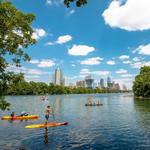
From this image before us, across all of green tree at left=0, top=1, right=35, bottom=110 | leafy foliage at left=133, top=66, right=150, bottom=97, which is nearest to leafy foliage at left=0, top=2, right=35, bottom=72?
green tree at left=0, top=1, right=35, bottom=110

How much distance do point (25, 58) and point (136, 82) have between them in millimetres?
146481

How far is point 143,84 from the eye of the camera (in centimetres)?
15188

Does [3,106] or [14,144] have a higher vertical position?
[3,106]

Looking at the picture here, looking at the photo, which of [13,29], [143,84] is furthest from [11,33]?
[143,84]

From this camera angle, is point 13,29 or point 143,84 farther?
point 143,84

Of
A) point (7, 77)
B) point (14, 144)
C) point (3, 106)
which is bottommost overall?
point (14, 144)

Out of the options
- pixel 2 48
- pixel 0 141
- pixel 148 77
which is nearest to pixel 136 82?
pixel 148 77

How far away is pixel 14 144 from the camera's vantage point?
1245 inches

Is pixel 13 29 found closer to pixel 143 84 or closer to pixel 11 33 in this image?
pixel 11 33

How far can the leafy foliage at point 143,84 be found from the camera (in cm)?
15152

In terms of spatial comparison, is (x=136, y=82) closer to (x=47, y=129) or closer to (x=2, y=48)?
(x=47, y=129)

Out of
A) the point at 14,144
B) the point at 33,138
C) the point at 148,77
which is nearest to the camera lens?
the point at 14,144

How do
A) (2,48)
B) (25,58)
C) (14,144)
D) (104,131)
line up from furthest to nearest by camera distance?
(104,131), (14,144), (25,58), (2,48)

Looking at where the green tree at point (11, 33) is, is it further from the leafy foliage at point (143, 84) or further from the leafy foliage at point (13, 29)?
the leafy foliage at point (143, 84)
